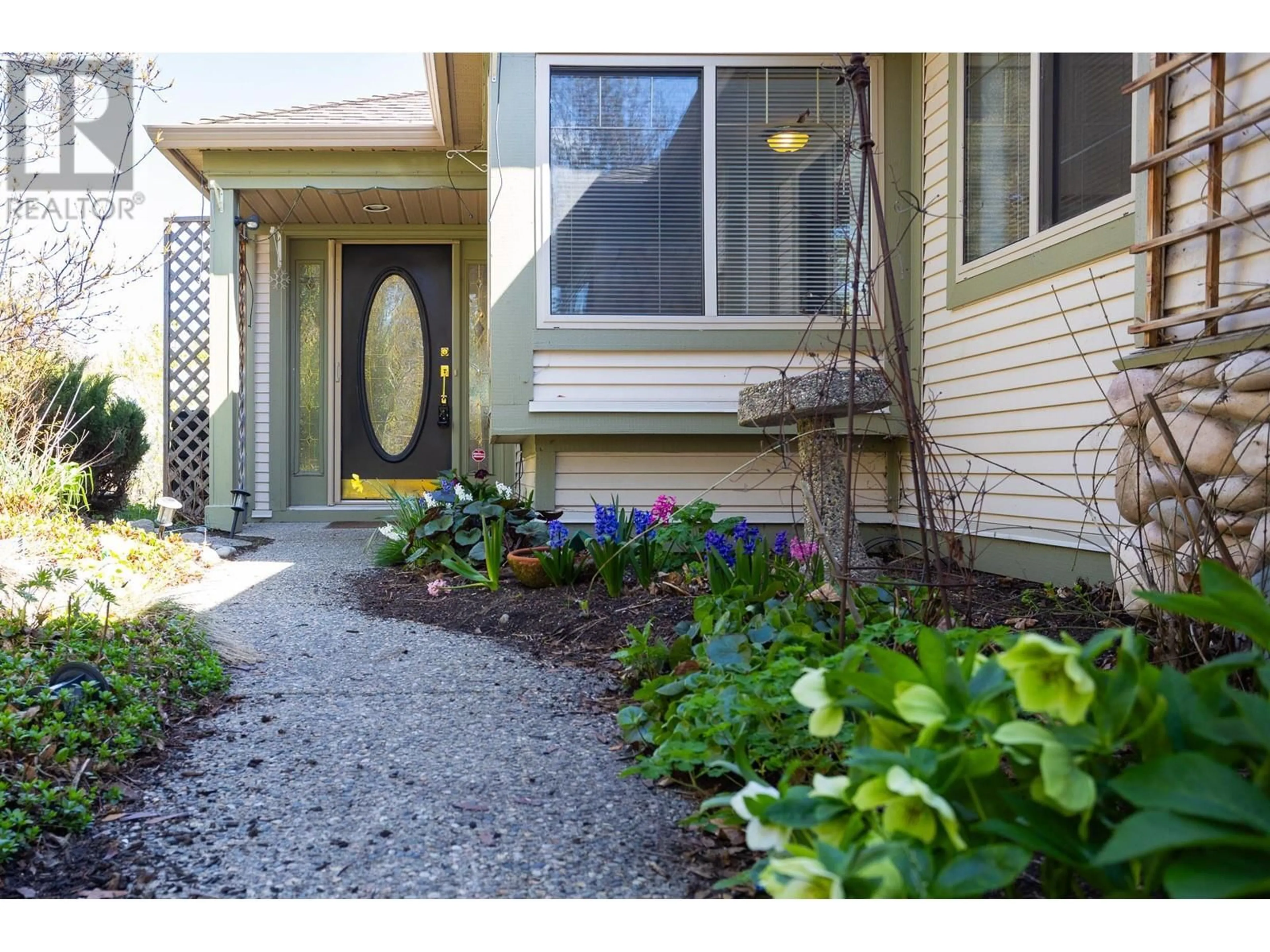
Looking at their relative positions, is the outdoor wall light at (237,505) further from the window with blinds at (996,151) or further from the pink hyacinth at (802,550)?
the window with blinds at (996,151)

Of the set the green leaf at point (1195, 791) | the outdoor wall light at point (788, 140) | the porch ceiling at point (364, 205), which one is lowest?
the green leaf at point (1195, 791)

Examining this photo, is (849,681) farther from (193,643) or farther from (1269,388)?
(193,643)

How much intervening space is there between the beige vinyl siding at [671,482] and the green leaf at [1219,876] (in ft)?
14.1

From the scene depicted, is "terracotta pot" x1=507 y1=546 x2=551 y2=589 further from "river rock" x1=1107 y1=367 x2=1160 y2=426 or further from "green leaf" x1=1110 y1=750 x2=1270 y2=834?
"green leaf" x1=1110 y1=750 x2=1270 y2=834

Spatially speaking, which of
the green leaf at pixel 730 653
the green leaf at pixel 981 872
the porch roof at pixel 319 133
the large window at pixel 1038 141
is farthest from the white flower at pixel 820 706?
the porch roof at pixel 319 133

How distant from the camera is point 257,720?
2434 millimetres

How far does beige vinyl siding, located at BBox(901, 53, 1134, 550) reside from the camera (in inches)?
137

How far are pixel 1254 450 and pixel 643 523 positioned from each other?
2.47 meters

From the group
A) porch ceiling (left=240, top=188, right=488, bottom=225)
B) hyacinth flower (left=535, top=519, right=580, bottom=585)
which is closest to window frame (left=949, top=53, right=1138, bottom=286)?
hyacinth flower (left=535, top=519, right=580, bottom=585)

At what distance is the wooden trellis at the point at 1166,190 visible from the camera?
2445 millimetres

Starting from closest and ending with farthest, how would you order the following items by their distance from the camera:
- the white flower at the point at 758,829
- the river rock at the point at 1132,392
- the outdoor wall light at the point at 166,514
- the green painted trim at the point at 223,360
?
the white flower at the point at 758,829 < the river rock at the point at 1132,392 < the outdoor wall light at the point at 166,514 < the green painted trim at the point at 223,360

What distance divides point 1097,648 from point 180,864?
1470 mm

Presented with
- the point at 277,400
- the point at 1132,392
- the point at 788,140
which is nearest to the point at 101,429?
the point at 277,400
